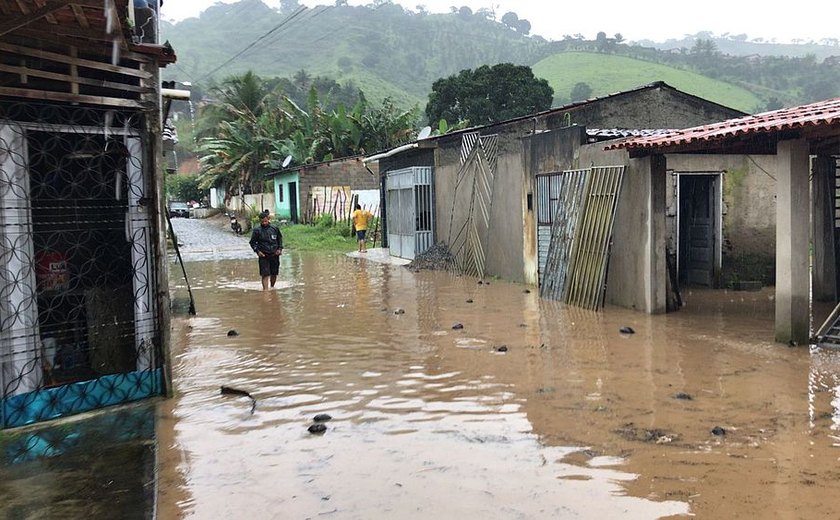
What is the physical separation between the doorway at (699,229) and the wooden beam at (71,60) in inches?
396

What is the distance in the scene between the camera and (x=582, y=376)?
7047 millimetres

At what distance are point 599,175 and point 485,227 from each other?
4743 millimetres

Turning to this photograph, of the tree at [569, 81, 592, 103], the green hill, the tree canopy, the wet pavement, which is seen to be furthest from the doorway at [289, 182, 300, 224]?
the tree at [569, 81, 592, 103]

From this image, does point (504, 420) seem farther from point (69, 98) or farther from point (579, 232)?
point (579, 232)

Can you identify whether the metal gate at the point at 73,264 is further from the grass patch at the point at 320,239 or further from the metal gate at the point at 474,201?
the grass patch at the point at 320,239

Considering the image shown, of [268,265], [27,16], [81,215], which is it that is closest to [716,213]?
[268,265]

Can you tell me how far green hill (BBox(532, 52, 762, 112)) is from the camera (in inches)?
2410

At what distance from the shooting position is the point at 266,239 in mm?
13641

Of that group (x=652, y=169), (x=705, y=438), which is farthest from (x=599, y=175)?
(x=705, y=438)

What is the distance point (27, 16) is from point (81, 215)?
219 centimetres

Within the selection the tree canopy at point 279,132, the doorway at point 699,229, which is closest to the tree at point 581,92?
the tree canopy at point 279,132

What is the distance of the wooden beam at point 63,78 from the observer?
561cm

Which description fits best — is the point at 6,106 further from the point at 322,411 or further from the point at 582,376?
the point at 582,376

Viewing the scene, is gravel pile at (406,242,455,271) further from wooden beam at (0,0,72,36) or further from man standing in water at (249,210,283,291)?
wooden beam at (0,0,72,36)
